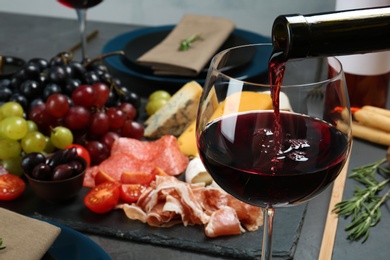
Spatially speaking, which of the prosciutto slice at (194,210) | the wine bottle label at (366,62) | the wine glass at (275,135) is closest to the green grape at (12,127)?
the prosciutto slice at (194,210)

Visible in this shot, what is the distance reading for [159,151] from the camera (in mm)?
1215

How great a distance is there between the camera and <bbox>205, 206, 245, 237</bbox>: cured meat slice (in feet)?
3.20

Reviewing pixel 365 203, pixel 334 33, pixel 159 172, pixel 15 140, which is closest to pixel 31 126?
pixel 15 140

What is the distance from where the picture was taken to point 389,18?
0.62 meters

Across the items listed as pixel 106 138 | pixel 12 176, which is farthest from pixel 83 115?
pixel 12 176

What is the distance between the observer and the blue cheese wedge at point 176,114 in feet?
4.25

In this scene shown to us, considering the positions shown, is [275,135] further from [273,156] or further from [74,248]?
[74,248]

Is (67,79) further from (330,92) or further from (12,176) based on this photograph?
(330,92)

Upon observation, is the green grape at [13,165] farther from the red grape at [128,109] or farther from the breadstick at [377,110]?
the breadstick at [377,110]

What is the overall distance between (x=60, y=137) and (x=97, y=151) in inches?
3.0

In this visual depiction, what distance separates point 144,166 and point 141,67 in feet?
1.20

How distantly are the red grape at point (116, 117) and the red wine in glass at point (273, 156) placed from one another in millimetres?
544

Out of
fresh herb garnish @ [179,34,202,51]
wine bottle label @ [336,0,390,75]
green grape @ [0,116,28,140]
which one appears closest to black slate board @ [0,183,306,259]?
green grape @ [0,116,28,140]

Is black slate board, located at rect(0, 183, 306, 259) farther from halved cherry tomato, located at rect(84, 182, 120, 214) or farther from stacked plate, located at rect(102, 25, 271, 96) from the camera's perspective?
stacked plate, located at rect(102, 25, 271, 96)
